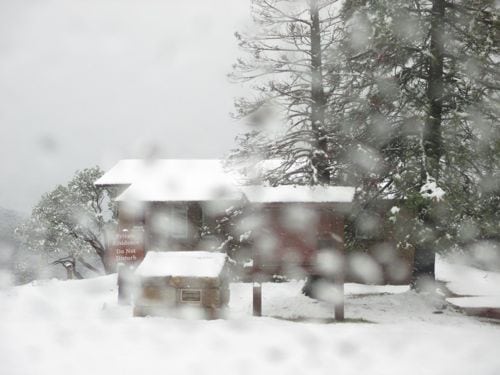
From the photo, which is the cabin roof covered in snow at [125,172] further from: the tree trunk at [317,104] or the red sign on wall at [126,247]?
the tree trunk at [317,104]

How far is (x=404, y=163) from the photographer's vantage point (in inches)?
469

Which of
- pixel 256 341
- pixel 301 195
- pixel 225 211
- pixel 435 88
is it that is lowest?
pixel 256 341

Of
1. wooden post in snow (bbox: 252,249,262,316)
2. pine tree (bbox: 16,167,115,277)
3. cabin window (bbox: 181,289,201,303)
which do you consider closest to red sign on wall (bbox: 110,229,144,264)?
cabin window (bbox: 181,289,201,303)

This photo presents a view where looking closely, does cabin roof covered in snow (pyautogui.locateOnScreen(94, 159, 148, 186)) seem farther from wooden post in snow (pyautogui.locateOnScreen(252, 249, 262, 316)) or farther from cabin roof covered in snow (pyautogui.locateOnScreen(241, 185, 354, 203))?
wooden post in snow (pyautogui.locateOnScreen(252, 249, 262, 316))

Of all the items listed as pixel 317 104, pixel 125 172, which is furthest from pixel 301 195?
pixel 125 172

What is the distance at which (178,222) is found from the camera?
20406 millimetres

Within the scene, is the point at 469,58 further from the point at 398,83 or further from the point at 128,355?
the point at 128,355

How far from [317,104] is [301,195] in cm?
412

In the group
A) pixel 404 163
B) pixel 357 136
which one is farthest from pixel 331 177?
pixel 404 163

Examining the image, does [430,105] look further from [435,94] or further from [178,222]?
[178,222]

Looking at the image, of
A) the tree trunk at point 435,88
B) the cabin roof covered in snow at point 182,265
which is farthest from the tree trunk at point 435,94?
the cabin roof covered in snow at point 182,265

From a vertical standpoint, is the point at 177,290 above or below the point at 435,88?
below

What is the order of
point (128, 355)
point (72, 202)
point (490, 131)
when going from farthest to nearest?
point (72, 202) → point (490, 131) → point (128, 355)

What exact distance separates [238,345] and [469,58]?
885 cm
